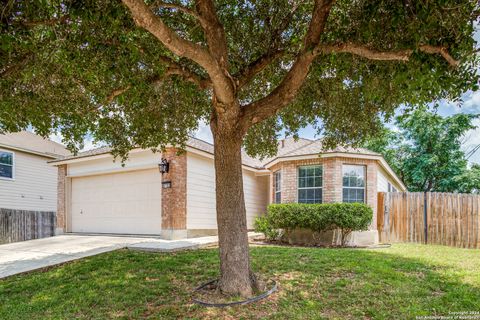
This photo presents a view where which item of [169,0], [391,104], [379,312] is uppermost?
[169,0]

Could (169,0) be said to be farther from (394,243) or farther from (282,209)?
(394,243)

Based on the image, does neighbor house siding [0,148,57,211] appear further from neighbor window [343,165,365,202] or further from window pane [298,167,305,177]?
neighbor window [343,165,365,202]

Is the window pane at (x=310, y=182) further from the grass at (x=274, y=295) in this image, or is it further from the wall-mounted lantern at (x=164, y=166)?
the wall-mounted lantern at (x=164, y=166)

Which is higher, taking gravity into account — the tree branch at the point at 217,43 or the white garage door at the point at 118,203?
the tree branch at the point at 217,43

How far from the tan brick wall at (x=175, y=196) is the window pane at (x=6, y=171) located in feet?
29.9

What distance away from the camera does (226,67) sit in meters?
4.81

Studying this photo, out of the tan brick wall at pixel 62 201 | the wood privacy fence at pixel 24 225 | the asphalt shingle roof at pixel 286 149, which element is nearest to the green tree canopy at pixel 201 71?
the asphalt shingle roof at pixel 286 149

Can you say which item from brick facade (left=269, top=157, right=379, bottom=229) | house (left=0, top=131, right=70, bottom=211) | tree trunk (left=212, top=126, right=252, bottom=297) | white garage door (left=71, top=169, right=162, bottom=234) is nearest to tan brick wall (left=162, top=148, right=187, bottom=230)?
white garage door (left=71, top=169, right=162, bottom=234)

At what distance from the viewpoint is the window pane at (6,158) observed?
1493 cm

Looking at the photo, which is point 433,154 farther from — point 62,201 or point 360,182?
point 62,201

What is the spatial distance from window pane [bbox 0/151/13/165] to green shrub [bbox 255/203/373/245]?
12.9m

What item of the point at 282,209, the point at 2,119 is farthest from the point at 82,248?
the point at 282,209

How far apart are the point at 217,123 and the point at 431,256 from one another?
6.72 metres

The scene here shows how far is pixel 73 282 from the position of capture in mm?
5828
